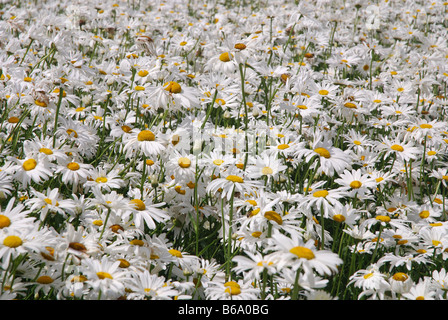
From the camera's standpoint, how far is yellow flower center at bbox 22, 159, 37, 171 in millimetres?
2617

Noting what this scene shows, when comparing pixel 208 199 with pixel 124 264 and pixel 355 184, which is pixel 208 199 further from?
pixel 124 264

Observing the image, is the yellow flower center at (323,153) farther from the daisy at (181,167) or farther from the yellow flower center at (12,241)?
the yellow flower center at (12,241)

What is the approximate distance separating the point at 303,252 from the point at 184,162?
55.9 inches

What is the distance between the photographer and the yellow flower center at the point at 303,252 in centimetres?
174

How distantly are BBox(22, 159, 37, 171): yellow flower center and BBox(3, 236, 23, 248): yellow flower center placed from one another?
2.49 feet

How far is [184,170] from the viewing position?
9.68ft

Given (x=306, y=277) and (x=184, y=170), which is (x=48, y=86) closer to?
(x=184, y=170)

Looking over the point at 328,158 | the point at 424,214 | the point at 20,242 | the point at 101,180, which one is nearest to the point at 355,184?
the point at 328,158

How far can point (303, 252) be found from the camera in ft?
5.79

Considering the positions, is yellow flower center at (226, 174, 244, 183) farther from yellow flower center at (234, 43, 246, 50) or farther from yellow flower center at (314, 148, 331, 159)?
yellow flower center at (234, 43, 246, 50)

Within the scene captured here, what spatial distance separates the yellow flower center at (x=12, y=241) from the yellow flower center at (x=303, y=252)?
1.25 m

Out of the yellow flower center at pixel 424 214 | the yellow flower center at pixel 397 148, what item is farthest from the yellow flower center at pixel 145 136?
the yellow flower center at pixel 424 214

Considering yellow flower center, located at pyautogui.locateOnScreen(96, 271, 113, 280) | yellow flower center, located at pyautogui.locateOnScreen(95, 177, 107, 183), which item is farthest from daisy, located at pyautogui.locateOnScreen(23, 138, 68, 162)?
yellow flower center, located at pyautogui.locateOnScreen(96, 271, 113, 280)
